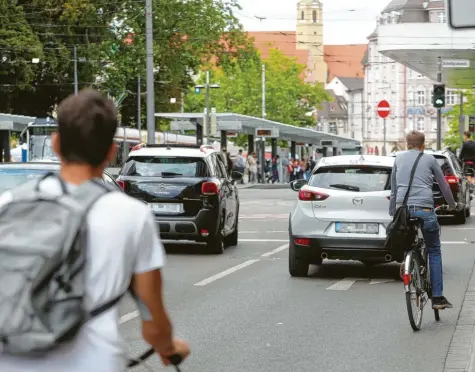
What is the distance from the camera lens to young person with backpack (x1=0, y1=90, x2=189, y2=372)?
3459mm

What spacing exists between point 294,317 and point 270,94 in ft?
334

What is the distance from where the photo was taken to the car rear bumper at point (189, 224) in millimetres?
18766

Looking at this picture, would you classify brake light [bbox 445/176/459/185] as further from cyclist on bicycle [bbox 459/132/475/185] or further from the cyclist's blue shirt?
the cyclist's blue shirt

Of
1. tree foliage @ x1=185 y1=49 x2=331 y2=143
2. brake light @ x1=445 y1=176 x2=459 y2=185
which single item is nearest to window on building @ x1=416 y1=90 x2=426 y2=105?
tree foliage @ x1=185 y1=49 x2=331 y2=143

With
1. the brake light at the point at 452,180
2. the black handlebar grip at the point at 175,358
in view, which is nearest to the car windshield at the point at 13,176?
the black handlebar grip at the point at 175,358

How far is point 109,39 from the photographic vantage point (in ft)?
179

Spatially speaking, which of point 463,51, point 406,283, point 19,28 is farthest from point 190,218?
point 19,28

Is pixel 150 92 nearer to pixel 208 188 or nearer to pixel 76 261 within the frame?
pixel 208 188

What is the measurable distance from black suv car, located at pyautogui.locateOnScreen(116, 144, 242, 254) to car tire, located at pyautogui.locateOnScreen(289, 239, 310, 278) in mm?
3516

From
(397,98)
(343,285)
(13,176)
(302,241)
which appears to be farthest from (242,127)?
(397,98)

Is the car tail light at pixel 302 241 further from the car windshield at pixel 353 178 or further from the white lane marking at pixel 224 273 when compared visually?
the white lane marking at pixel 224 273

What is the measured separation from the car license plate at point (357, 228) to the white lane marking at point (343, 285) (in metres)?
0.57

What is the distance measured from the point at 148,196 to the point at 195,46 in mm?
36099

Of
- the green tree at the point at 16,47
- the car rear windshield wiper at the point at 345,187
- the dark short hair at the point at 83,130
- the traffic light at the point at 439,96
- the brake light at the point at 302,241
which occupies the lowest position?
the brake light at the point at 302,241
